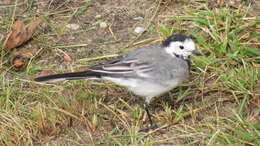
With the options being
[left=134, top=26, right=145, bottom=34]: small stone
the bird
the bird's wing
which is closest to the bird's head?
the bird

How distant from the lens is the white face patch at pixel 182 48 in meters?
4.98

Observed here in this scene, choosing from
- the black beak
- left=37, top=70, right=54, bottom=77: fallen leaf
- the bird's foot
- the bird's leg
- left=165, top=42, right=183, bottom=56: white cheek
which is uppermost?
left=165, top=42, right=183, bottom=56: white cheek

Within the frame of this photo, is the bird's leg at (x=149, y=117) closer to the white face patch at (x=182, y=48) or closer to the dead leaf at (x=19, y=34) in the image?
the white face patch at (x=182, y=48)

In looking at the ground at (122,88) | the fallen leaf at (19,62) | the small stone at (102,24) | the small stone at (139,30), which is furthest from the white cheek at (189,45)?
the fallen leaf at (19,62)

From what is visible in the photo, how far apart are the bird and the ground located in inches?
9.4

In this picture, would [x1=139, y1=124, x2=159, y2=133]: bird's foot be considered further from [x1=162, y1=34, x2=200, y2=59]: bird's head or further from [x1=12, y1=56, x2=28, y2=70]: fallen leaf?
[x1=12, y1=56, x2=28, y2=70]: fallen leaf

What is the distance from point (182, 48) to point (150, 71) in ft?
0.95

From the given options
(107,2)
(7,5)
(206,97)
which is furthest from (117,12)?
(206,97)

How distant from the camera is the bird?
4.91 metres

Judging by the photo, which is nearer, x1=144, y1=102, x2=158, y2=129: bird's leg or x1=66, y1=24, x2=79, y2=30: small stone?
x1=144, y1=102, x2=158, y2=129: bird's leg

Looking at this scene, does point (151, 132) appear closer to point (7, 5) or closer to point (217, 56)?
point (217, 56)

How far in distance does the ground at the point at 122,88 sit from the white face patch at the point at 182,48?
374mm

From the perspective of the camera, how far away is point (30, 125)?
16.4 feet

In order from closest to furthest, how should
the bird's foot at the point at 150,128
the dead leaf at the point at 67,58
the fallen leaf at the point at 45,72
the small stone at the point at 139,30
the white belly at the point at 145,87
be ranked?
the white belly at the point at 145,87, the bird's foot at the point at 150,128, the fallen leaf at the point at 45,72, the dead leaf at the point at 67,58, the small stone at the point at 139,30
